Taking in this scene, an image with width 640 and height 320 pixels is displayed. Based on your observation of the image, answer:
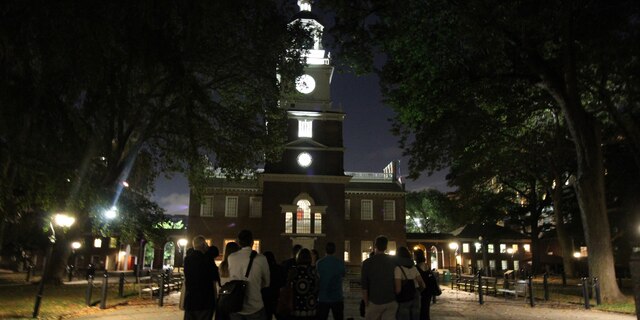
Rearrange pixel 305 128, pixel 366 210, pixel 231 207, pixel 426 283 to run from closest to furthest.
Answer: pixel 426 283 → pixel 305 128 → pixel 231 207 → pixel 366 210

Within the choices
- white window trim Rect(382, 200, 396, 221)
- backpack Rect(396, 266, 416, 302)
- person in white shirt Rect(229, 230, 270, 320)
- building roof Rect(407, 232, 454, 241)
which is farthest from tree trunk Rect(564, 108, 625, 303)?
building roof Rect(407, 232, 454, 241)

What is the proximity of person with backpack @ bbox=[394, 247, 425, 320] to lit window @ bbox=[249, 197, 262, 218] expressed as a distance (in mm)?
40330

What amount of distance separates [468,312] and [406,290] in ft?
29.9

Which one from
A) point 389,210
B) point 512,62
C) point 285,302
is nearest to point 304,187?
point 389,210

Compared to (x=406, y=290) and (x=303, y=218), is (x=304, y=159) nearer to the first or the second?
(x=303, y=218)

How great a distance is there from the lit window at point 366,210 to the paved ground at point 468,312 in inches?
1213

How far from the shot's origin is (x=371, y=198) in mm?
50156

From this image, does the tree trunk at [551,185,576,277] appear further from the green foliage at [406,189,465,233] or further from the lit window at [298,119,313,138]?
the green foliage at [406,189,465,233]

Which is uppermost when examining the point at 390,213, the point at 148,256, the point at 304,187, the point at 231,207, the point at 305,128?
the point at 305,128

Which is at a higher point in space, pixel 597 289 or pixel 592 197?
pixel 592 197

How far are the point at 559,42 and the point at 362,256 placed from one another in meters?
32.3

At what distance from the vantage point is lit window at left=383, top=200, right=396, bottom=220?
49.6 m

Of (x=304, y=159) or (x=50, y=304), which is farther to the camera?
(x=304, y=159)

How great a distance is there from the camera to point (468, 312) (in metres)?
15.7
